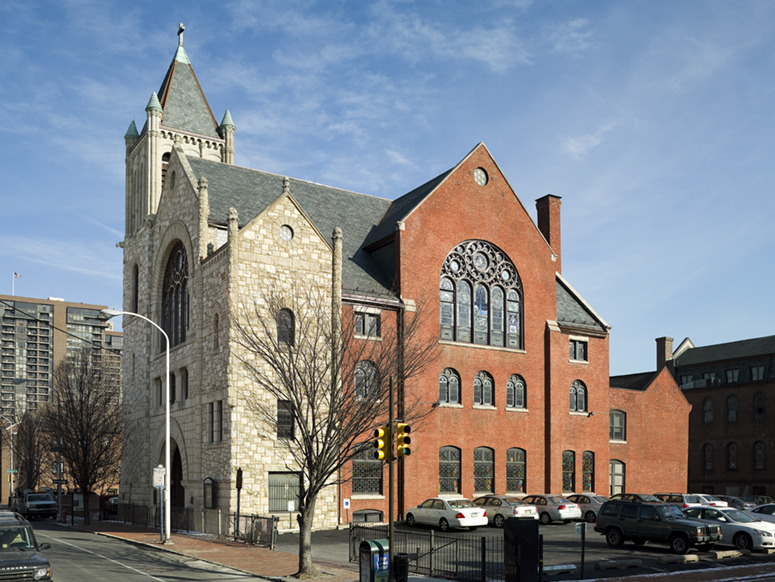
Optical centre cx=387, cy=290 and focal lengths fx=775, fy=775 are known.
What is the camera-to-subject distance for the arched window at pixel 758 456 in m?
63.2

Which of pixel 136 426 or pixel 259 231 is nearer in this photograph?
pixel 259 231

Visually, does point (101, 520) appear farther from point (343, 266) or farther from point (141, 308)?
point (343, 266)

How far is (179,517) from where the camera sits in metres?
35.7

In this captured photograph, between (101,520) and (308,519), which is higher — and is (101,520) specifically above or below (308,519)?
below

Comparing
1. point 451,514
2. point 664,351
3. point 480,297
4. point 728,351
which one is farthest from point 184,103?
point 728,351

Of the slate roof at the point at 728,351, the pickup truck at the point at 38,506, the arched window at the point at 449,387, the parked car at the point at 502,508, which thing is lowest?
the pickup truck at the point at 38,506

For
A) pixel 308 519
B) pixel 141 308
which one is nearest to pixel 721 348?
pixel 141 308

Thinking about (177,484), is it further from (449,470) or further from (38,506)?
(38,506)

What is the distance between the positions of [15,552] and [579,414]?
3339cm

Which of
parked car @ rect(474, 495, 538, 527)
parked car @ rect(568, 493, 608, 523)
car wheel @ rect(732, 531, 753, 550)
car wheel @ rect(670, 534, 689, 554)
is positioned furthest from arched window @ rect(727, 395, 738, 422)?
car wheel @ rect(670, 534, 689, 554)

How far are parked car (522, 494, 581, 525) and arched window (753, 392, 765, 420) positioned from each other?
1396 inches

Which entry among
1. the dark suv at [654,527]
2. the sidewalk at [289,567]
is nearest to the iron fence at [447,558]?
the sidewalk at [289,567]

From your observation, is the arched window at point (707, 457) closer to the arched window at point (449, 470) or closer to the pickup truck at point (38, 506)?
the arched window at point (449, 470)

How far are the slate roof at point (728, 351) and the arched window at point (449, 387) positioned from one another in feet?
122
